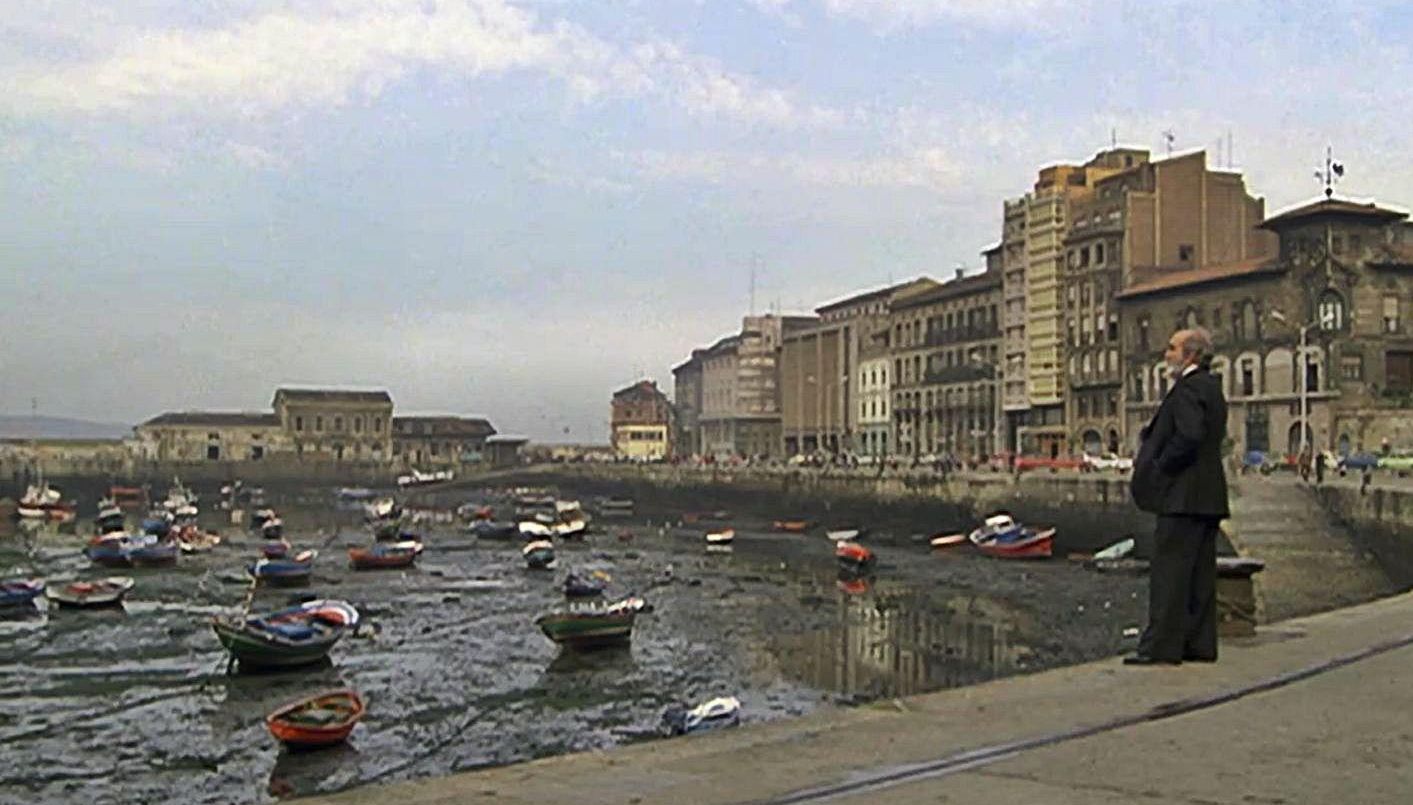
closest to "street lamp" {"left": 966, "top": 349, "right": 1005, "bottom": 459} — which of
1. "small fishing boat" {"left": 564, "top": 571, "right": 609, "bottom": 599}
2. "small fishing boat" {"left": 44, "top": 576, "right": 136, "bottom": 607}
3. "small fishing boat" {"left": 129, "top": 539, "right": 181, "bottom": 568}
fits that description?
"small fishing boat" {"left": 564, "top": 571, "right": 609, "bottom": 599}

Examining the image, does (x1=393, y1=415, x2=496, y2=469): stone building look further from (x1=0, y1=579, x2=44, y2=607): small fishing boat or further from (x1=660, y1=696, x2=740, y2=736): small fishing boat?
(x1=660, y1=696, x2=740, y2=736): small fishing boat

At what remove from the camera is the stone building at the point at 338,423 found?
169 meters

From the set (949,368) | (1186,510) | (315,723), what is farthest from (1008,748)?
(949,368)

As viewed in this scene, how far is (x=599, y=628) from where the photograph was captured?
35188 mm

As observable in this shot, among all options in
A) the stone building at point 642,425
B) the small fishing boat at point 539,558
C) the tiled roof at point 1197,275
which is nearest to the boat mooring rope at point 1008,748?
the small fishing boat at point 539,558

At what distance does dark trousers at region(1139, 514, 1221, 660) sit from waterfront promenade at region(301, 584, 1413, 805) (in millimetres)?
354

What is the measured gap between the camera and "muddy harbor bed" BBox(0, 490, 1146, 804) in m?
23.3

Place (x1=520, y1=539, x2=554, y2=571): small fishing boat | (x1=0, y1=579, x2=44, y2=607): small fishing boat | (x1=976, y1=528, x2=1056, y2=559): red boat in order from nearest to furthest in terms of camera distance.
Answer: (x1=0, y1=579, x2=44, y2=607): small fishing boat, (x1=520, y1=539, x2=554, y2=571): small fishing boat, (x1=976, y1=528, x2=1056, y2=559): red boat

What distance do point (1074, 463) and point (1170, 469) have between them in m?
64.0

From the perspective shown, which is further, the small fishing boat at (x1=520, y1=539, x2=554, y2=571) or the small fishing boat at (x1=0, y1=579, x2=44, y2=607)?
the small fishing boat at (x1=520, y1=539, x2=554, y2=571)

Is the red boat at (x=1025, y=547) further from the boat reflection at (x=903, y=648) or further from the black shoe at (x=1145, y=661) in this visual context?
the black shoe at (x=1145, y=661)

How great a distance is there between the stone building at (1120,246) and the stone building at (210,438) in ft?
336

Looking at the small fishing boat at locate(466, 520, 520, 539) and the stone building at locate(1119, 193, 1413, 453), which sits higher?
the stone building at locate(1119, 193, 1413, 453)

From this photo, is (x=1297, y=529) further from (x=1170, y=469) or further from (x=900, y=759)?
(x=900, y=759)
